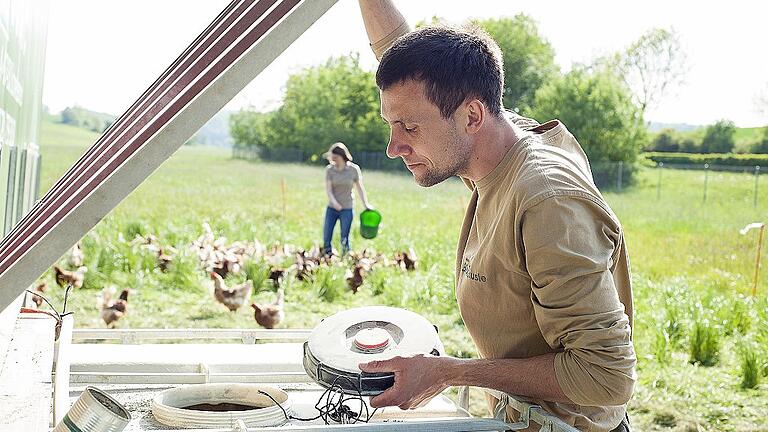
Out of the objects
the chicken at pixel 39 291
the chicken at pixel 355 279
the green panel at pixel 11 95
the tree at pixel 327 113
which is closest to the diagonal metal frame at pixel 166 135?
the green panel at pixel 11 95

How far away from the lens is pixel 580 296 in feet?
5.63

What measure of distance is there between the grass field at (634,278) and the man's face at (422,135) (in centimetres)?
347

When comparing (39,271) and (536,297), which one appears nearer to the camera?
(39,271)

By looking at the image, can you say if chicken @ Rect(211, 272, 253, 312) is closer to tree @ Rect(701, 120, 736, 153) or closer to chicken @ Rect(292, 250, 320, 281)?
chicken @ Rect(292, 250, 320, 281)

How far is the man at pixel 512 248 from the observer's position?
1737 mm

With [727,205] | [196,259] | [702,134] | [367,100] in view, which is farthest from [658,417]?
[367,100]

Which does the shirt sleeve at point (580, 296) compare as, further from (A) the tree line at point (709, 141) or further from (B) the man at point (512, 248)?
(A) the tree line at point (709, 141)

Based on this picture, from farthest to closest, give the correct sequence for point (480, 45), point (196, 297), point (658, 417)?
1. point (196, 297)
2. point (658, 417)
3. point (480, 45)

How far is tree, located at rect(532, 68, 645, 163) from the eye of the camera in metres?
38.3

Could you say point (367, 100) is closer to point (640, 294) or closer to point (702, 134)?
point (702, 134)

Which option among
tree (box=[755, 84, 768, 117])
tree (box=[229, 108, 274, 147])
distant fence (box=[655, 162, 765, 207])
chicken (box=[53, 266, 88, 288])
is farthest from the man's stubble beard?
tree (box=[229, 108, 274, 147])

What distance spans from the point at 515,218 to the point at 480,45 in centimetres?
43

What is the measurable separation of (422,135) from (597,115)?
37.7 metres

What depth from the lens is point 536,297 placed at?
183 cm
